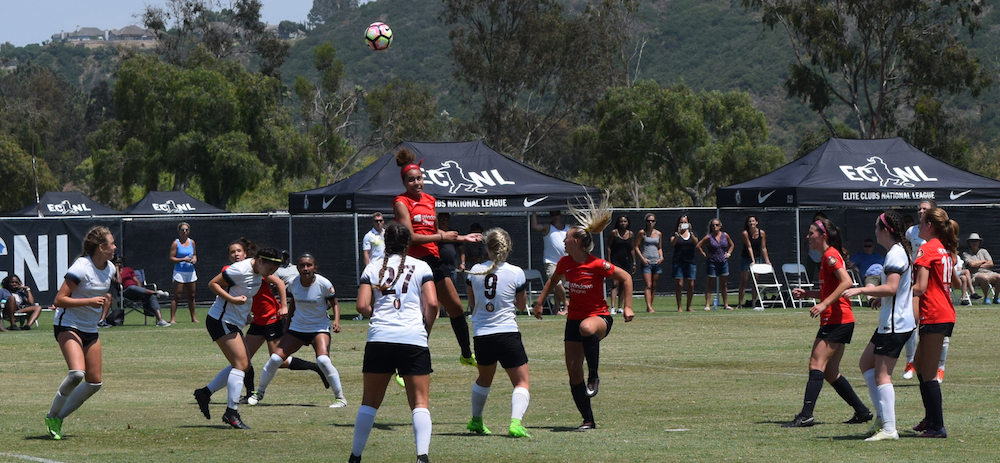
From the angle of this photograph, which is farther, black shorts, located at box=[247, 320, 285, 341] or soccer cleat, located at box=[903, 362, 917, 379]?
soccer cleat, located at box=[903, 362, 917, 379]

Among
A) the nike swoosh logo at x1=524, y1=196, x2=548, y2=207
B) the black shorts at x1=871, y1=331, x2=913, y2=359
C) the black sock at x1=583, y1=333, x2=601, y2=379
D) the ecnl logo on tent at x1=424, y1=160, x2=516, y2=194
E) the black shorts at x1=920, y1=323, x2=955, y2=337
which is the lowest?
the black sock at x1=583, y1=333, x2=601, y2=379

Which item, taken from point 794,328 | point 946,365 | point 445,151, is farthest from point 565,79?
point 946,365

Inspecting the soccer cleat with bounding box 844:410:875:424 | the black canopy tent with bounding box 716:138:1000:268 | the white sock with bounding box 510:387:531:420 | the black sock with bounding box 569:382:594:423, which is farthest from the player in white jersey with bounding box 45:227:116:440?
the black canopy tent with bounding box 716:138:1000:268

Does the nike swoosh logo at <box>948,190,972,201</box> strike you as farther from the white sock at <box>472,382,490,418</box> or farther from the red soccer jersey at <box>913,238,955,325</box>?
the white sock at <box>472,382,490,418</box>

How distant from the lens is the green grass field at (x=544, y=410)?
8.70 metres

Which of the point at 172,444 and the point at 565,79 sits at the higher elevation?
the point at 565,79

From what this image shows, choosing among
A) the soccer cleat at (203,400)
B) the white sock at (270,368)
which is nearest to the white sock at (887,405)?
the soccer cleat at (203,400)

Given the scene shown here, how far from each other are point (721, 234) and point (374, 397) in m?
17.9

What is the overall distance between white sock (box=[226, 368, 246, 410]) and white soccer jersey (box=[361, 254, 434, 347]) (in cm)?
279

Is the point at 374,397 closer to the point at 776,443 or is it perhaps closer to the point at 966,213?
the point at 776,443

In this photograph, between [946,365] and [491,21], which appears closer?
[946,365]

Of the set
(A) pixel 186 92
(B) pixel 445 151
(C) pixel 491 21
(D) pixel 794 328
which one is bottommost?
(D) pixel 794 328

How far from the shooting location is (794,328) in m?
20.2

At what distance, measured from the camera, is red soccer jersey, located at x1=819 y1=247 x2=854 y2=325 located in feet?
31.1
